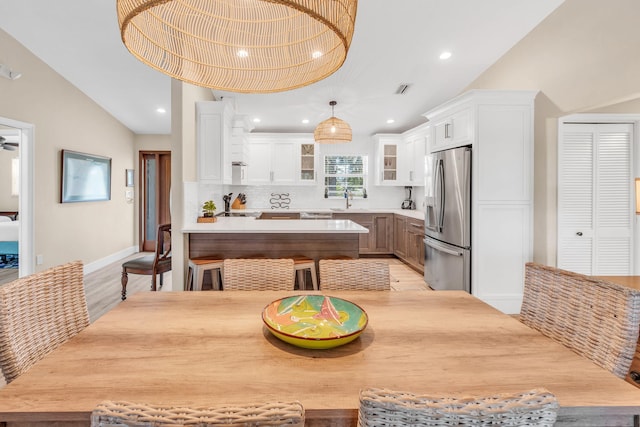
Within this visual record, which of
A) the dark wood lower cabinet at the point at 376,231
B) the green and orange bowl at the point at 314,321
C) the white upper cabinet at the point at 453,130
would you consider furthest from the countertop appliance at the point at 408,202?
the green and orange bowl at the point at 314,321

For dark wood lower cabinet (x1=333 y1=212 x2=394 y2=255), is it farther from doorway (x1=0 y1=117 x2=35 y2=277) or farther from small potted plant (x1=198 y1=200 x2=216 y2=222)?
doorway (x1=0 y1=117 x2=35 y2=277)

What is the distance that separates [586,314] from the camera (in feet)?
3.91

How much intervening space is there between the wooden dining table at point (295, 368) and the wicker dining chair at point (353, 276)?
0.44 m

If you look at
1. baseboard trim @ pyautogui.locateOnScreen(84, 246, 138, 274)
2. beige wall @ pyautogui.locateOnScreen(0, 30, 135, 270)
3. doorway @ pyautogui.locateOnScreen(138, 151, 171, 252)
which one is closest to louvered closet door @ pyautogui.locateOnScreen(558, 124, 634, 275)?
beige wall @ pyautogui.locateOnScreen(0, 30, 135, 270)

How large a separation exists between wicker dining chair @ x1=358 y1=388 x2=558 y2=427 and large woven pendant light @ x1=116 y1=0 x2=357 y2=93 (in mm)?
966

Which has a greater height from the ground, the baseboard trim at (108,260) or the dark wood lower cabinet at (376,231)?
the dark wood lower cabinet at (376,231)

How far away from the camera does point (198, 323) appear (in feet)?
4.12

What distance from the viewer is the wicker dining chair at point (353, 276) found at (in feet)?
5.86

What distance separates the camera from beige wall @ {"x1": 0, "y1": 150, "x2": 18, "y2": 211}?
5191 millimetres

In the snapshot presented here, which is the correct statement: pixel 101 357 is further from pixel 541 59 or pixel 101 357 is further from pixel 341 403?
pixel 541 59

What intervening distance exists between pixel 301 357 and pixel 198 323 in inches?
19.9

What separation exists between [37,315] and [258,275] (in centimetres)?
96

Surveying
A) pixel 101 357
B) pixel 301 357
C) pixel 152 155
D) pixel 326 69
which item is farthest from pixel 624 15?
pixel 152 155

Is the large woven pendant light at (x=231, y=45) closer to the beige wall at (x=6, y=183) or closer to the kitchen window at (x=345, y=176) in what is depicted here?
the kitchen window at (x=345, y=176)
